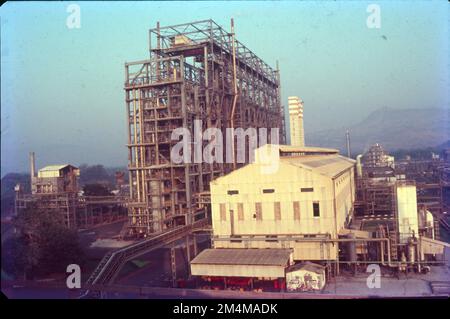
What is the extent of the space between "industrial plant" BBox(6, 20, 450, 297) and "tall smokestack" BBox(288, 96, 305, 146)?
476 cm

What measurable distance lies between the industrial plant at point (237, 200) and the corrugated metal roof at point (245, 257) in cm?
5

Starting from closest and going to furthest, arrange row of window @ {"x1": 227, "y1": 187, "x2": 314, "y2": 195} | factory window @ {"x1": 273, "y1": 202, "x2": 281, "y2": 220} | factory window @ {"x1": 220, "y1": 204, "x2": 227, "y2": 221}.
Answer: row of window @ {"x1": 227, "y1": 187, "x2": 314, "y2": 195}
factory window @ {"x1": 273, "y1": 202, "x2": 281, "y2": 220}
factory window @ {"x1": 220, "y1": 204, "x2": 227, "y2": 221}

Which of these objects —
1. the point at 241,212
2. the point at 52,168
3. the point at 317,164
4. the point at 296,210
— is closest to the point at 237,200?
the point at 241,212

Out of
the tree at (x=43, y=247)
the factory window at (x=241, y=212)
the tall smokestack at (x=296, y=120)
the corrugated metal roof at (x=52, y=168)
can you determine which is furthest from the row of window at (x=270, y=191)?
the tall smokestack at (x=296, y=120)

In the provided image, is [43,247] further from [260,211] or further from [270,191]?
[270,191]

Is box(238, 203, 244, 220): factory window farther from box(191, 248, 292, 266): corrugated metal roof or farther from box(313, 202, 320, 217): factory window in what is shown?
box(313, 202, 320, 217): factory window

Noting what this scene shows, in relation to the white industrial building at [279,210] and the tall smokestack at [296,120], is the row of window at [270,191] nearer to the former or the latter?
the white industrial building at [279,210]

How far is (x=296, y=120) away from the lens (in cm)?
5831

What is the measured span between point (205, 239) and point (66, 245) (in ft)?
37.6

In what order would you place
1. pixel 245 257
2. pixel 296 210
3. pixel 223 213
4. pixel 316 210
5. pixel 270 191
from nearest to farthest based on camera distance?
1. pixel 245 257
2. pixel 316 210
3. pixel 296 210
4. pixel 270 191
5. pixel 223 213

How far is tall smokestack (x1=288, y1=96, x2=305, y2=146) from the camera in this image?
57625 mm

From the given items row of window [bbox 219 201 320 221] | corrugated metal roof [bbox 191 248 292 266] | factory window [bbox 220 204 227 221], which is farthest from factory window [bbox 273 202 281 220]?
factory window [bbox 220 204 227 221]

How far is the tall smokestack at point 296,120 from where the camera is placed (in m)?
57.6

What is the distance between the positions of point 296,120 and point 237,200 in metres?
38.7
